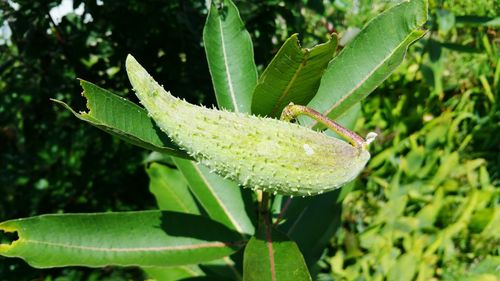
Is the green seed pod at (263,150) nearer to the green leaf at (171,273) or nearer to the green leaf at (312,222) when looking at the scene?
the green leaf at (312,222)

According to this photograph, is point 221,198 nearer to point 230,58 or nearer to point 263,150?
point 230,58

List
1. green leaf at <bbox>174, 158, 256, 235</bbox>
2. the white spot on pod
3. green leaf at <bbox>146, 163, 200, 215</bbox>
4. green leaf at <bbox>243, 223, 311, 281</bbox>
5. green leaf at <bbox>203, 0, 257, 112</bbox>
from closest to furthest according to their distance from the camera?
the white spot on pod, green leaf at <bbox>243, 223, 311, 281</bbox>, green leaf at <bbox>203, 0, 257, 112</bbox>, green leaf at <bbox>174, 158, 256, 235</bbox>, green leaf at <bbox>146, 163, 200, 215</bbox>

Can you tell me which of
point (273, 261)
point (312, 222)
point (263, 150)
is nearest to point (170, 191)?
point (312, 222)

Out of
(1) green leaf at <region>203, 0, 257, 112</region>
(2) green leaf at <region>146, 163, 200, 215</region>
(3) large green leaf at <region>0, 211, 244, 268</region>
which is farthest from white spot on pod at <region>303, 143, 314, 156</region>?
(2) green leaf at <region>146, 163, 200, 215</region>

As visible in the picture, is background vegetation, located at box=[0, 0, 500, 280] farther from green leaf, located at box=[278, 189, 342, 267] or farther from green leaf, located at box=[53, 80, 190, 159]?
green leaf, located at box=[53, 80, 190, 159]

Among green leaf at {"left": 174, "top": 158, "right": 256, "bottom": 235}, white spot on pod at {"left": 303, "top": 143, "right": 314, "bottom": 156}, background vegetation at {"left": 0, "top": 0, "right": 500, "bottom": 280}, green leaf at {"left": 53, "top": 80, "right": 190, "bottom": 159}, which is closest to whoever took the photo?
white spot on pod at {"left": 303, "top": 143, "right": 314, "bottom": 156}

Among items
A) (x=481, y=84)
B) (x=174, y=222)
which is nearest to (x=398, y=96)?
(x=481, y=84)
